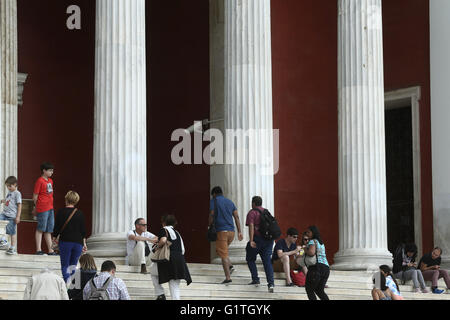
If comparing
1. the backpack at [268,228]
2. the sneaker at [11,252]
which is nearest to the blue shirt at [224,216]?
the backpack at [268,228]

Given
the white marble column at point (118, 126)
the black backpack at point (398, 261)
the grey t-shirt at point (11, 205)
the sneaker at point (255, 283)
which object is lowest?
the sneaker at point (255, 283)

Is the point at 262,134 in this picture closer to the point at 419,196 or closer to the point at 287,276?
the point at 287,276

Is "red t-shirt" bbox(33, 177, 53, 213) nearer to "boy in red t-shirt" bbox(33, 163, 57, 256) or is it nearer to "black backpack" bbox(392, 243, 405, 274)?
"boy in red t-shirt" bbox(33, 163, 57, 256)

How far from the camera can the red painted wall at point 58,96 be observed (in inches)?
1439

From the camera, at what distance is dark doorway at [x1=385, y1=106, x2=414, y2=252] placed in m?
36.2

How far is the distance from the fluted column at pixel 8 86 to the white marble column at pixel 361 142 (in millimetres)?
8335

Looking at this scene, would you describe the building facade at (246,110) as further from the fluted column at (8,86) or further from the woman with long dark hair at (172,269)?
the woman with long dark hair at (172,269)

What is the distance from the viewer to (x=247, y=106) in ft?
98.3

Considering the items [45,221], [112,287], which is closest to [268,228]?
[45,221]

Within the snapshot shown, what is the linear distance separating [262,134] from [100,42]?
4.40 m

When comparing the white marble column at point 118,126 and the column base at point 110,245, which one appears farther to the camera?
the white marble column at point 118,126

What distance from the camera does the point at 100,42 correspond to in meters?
28.4

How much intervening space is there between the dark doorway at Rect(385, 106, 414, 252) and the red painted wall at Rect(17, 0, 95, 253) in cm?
877

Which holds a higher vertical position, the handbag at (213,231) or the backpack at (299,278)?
the handbag at (213,231)
